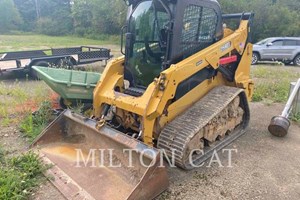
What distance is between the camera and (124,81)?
4.63 m

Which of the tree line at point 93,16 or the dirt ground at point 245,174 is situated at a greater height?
the tree line at point 93,16

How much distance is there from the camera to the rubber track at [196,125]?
3.61 meters

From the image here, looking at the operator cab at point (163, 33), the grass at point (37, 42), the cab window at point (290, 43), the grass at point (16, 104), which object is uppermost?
the operator cab at point (163, 33)

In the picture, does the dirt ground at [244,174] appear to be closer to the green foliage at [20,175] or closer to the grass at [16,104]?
the green foliage at [20,175]

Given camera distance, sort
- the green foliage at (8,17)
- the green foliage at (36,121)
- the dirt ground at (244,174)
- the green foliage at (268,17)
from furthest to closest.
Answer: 1. the green foliage at (8,17)
2. the green foliage at (268,17)
3. the green foliage at (36,121)
4. the dirt ground at (244,174)

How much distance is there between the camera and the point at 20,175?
347 centimetres

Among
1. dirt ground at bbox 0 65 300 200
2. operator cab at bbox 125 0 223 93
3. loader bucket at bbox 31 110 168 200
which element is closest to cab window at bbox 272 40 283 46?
dirt ground at bbox 0 65 300 200

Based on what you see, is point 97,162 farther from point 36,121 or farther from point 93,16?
point 93,16

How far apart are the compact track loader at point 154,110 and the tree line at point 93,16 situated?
18.5m

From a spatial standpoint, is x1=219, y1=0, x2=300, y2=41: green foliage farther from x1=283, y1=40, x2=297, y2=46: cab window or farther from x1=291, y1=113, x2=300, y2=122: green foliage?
x1=291, y1=113, x2=300, y2=122: green foliage

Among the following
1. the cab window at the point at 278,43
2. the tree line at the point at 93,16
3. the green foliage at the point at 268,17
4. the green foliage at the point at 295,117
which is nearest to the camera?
the green foliage at the point at 295,117

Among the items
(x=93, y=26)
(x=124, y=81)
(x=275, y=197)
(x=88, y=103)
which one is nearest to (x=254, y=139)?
(x=275, y=197)

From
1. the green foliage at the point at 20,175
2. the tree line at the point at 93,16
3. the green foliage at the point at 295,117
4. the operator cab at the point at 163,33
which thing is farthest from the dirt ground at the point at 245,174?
the tree line at the point at 93,16

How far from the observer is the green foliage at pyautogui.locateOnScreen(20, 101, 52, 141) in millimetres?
4801
